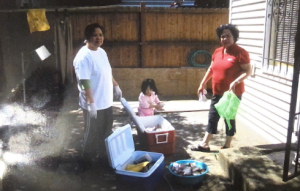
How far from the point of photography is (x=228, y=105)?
13.0 ft

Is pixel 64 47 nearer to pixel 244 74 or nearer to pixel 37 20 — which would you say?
pixel 37 20

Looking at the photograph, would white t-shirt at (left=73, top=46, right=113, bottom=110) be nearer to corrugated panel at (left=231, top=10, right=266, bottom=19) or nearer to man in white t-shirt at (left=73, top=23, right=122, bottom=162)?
man in white t-shirt at (left=73, top=23, right=122, bottom=162)

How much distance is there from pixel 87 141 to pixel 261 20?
3595 millimetres

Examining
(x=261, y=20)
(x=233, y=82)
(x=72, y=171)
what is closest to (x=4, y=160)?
(x=72, y=171)

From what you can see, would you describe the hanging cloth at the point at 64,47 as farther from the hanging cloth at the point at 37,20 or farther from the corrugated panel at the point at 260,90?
the corrugated panel at the point at 260,90

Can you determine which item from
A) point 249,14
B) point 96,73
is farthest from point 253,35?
point 96,73

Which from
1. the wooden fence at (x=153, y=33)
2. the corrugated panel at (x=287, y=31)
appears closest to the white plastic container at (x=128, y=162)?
the corrugated panel at (x=287, y=31)

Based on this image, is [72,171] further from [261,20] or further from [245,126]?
[261,20]

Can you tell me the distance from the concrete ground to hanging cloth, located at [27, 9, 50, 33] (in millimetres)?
3282

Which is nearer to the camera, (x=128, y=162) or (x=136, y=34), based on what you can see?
(x=128, y=162)

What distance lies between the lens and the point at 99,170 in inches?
158

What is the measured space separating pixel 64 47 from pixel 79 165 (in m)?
5.34

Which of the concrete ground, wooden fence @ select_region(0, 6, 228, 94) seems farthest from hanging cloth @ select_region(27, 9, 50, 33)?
Result: the concrete ground

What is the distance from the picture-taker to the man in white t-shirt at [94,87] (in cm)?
349
